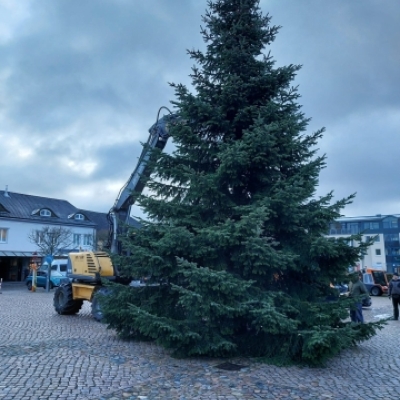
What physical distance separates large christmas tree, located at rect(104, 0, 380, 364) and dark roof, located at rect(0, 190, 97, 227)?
35.5 meters

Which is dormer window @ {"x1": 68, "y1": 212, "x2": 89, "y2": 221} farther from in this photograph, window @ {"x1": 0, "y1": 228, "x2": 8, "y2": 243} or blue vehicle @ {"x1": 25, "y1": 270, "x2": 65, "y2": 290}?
blue vehicle @ {"x1": 25, "y1": 270, "x2": 65, "y2": 290}

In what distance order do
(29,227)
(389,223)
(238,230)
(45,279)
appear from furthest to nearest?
(389,223) < (29,227) < (45,279) < (238,230)

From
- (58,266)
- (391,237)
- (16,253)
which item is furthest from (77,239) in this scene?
(391,237)

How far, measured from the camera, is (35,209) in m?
44.1

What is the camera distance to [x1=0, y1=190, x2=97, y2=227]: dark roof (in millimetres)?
41281

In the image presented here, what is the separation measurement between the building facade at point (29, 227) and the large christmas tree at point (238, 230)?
3011 centimetres

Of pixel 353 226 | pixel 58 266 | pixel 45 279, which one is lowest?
pixel 45 279

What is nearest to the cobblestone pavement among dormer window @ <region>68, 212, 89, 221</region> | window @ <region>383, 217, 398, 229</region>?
dormer window @ <region>68, 212, 89, 221</region>

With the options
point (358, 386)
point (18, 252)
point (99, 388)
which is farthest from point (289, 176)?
point (18, 252)

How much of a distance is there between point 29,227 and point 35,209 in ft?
9.20

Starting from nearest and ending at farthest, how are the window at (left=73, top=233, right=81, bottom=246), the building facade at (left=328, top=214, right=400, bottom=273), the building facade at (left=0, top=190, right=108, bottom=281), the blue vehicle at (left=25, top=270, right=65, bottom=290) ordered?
the blue vehicle at (left=25, top=270, right=65, bottom=290), the building facade at (left=0, top=190, right=108, bottom=281), the window at (left=73, top=233, right=81, bottom=246), the building facade at (left=328, top=214, right=400, bottom=273)

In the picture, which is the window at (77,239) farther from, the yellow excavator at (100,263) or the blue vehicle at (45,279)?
the yellow excavator at (100,263)

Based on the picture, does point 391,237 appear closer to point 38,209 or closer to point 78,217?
point 78,217

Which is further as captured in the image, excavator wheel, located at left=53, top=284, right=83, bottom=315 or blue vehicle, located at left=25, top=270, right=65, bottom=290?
blue vehicle, located at left=25, top=270, right=65, bottom=290
